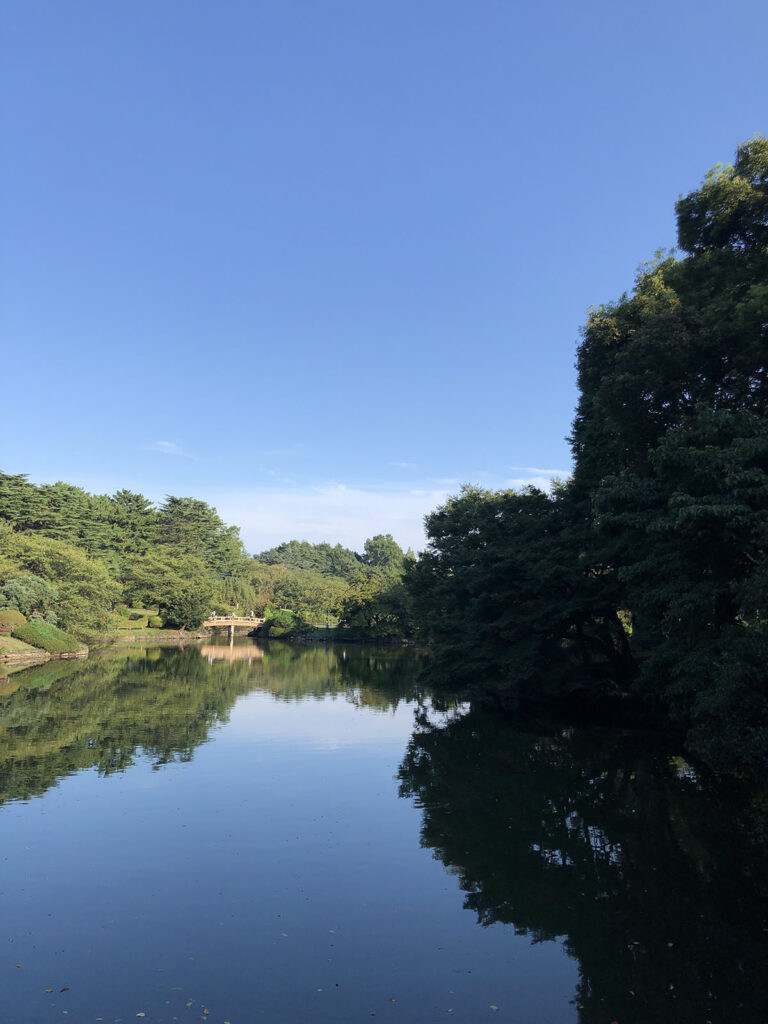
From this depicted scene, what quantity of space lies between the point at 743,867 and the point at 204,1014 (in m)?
8.41

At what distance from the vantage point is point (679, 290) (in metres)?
19.4

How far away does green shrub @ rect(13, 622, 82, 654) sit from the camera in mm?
42062

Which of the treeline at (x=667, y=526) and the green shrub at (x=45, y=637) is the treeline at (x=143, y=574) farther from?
the treeline at (x=667, y=526)

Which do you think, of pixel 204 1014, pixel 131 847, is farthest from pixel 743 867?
pixel 131 847

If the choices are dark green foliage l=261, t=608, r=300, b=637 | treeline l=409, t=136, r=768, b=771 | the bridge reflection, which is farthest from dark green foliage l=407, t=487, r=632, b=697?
dark green foliage l=261, t=608, r=300, b=637

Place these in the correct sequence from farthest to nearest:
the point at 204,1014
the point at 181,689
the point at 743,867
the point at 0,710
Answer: the point at 181,689, the point at 0,710, the point at 743,867, the point at 204,1014

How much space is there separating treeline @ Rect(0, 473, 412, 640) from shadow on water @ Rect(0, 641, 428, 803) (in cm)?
558

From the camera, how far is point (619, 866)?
10.1m

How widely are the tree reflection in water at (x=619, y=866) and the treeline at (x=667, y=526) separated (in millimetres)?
1765

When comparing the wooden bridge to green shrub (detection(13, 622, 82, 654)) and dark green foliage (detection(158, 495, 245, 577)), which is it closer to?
dark green foliage (detection(158, 495, 245, 577))

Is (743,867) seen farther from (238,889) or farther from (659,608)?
(238,889)

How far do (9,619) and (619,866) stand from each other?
41694 millimetres

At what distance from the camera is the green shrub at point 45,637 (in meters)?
42.1

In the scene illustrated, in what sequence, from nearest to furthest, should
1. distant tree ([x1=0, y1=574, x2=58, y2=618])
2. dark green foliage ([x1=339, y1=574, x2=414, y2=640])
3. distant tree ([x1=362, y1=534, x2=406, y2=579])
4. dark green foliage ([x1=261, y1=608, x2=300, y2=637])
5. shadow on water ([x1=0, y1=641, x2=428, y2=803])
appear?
1. shadow on water ([x1=0, y1=641, x2=428, y2=803])
2. distant tree ([x1=0, y1=574, x2=58, y2=618])
3. dark green foliage ([x1=339, y1=574, x2=414, y2=640])
4. dark green foliage ([x1=261, y1=608, x2=300, y2=637])
5. distant tree ([x1=362, y1=534, x2=406, y2=579])
